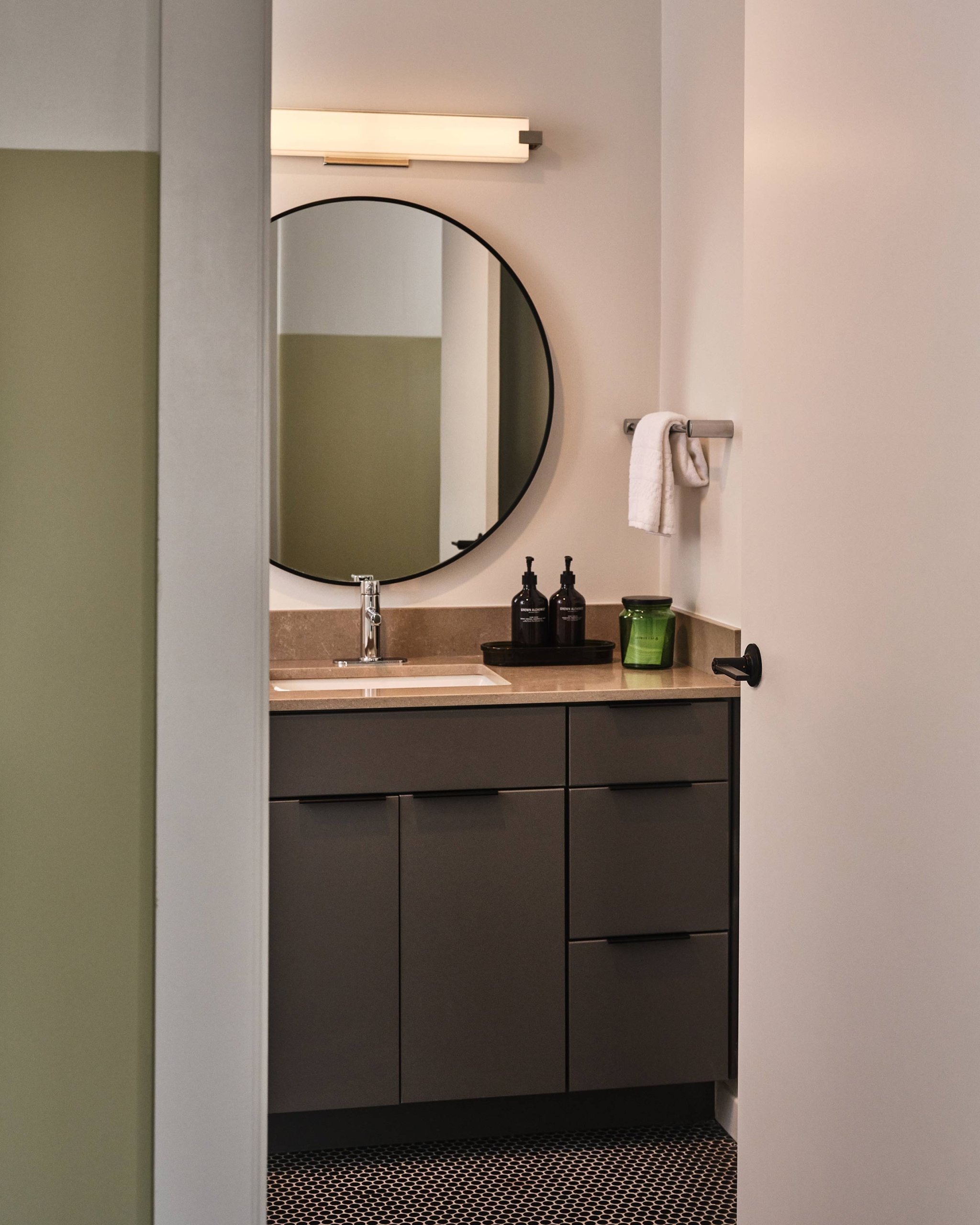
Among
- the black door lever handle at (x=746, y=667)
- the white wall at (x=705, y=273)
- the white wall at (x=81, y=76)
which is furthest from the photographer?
the white wall at (x=705, y=273)

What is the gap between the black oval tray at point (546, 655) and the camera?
99.3 inches

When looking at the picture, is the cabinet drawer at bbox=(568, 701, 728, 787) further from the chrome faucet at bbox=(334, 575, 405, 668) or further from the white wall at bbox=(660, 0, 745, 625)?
the chrome faucet at bbox=(334, 575, 405, 668)

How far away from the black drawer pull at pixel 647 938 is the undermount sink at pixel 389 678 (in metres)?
0.57

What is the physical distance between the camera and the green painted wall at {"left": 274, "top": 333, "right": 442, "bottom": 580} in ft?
8.50

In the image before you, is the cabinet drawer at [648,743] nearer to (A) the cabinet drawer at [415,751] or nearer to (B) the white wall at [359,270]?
(A) the cabinet drawer at [415,751]

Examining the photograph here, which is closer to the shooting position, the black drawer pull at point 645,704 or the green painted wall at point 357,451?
the black drawer pull at point 645,704

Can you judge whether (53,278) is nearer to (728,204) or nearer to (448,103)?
(728,204)

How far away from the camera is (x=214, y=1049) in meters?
0.95

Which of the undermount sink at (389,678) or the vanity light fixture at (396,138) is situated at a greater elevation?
the vanity light fixture at (396,138)

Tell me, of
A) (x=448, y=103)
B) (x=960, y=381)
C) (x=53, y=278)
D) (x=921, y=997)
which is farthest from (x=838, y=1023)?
(x=448, y=103)

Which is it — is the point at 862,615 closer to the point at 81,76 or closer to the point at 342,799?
the point at 81,76

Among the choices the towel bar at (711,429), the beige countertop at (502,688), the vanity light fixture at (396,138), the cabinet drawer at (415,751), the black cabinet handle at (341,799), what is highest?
the vanity light fixture at (396,138)

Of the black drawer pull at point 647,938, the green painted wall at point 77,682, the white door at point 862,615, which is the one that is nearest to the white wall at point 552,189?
the black drawer pull at point 647,938

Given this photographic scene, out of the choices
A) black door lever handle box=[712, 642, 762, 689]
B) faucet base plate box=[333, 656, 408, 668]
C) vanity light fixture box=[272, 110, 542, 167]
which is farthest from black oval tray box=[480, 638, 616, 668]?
vanity light fixture box=[272, 110, 542, 167]
